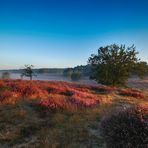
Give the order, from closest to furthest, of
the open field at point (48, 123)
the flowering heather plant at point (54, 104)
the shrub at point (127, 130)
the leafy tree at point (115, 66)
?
the shrub at point (127, 130), the open field at point (48, 123), the flowering heather plant at point (54, 104), the leafy tree at point (115, 66)

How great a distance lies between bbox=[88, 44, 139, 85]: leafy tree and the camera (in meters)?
40.6

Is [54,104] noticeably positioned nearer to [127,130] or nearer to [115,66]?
[127,130]

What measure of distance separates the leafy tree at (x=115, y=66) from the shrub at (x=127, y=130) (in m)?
33.2

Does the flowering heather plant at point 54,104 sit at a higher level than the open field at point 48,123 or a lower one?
higher

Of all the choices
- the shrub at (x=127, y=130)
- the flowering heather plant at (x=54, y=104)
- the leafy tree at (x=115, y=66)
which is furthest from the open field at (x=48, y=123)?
the leafy tree at (x=115, y=66)

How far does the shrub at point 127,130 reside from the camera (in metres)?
6.57

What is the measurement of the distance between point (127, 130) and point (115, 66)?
113 feet

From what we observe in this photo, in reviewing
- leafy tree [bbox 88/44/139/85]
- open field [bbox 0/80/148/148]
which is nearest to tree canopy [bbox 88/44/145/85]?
leafy tree [bbox 88/44/139/85]

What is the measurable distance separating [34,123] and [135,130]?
4.11 meters

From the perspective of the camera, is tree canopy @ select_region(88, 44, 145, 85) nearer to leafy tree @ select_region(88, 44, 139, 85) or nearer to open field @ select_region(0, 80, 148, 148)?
leafy tree @ select_region(88, 44, 139, 85)

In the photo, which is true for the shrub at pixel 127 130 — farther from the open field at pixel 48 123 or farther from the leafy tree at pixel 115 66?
the leafy tree at pixel 115 66

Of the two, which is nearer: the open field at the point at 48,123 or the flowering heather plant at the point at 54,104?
the open field at the point at 48,123

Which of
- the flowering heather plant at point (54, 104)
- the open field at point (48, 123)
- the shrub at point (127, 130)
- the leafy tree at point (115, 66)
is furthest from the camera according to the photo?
the leafy tree at point (115, 66)

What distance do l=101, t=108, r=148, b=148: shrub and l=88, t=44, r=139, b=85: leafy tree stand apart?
109 ft
